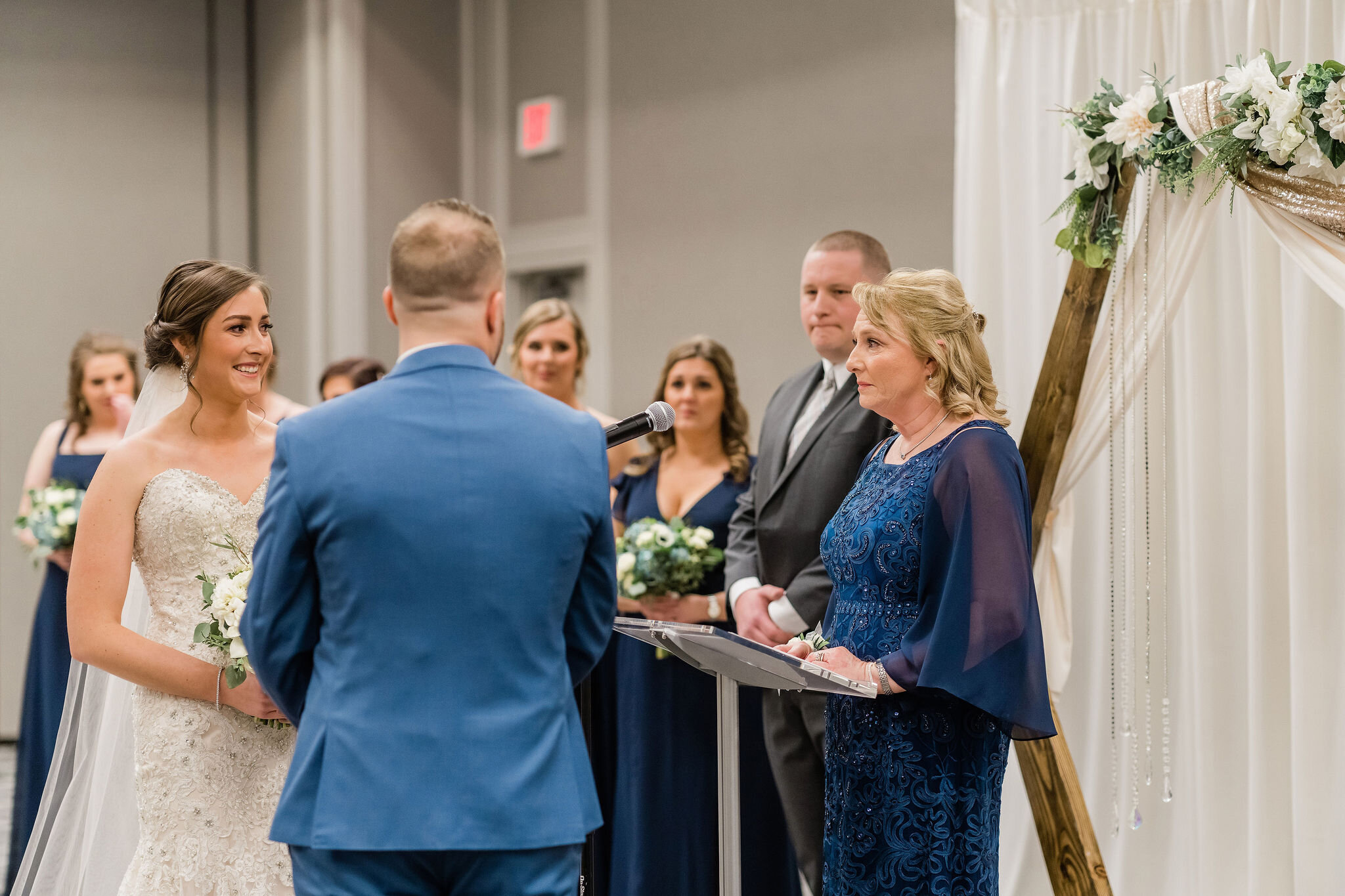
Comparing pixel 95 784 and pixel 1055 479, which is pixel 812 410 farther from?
pixel 95 784

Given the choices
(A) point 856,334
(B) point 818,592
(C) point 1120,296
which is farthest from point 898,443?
(C) point 1120,296

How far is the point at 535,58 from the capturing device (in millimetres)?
6672

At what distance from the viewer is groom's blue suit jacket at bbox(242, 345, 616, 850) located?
156 cm

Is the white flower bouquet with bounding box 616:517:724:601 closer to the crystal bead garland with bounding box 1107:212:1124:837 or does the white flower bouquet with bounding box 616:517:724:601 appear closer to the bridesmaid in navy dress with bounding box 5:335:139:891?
the crystal bead garland with bounding box 1107:212:1124:837

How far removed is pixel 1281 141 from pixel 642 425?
158 centimetres

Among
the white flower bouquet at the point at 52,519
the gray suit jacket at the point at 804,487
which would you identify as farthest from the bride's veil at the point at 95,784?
the white flower bouquet at the point at 52,519

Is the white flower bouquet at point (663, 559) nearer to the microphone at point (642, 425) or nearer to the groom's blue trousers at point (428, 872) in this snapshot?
the microphone at point (642, 425)

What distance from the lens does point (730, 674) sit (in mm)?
2285

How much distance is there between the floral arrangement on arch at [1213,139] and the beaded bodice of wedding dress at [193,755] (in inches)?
86.0

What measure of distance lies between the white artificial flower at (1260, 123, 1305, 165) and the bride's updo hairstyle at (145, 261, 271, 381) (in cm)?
221

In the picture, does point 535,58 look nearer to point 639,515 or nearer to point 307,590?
point 639,515

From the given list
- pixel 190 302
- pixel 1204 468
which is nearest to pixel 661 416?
pixel 190 302

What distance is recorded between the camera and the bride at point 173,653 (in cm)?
236

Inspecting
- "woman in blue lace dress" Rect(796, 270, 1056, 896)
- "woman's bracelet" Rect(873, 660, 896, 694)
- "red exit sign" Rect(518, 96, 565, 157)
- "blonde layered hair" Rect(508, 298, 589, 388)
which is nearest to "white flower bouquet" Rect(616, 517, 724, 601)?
"blonde layered hair" Rect(508, 298, 589, 388)
